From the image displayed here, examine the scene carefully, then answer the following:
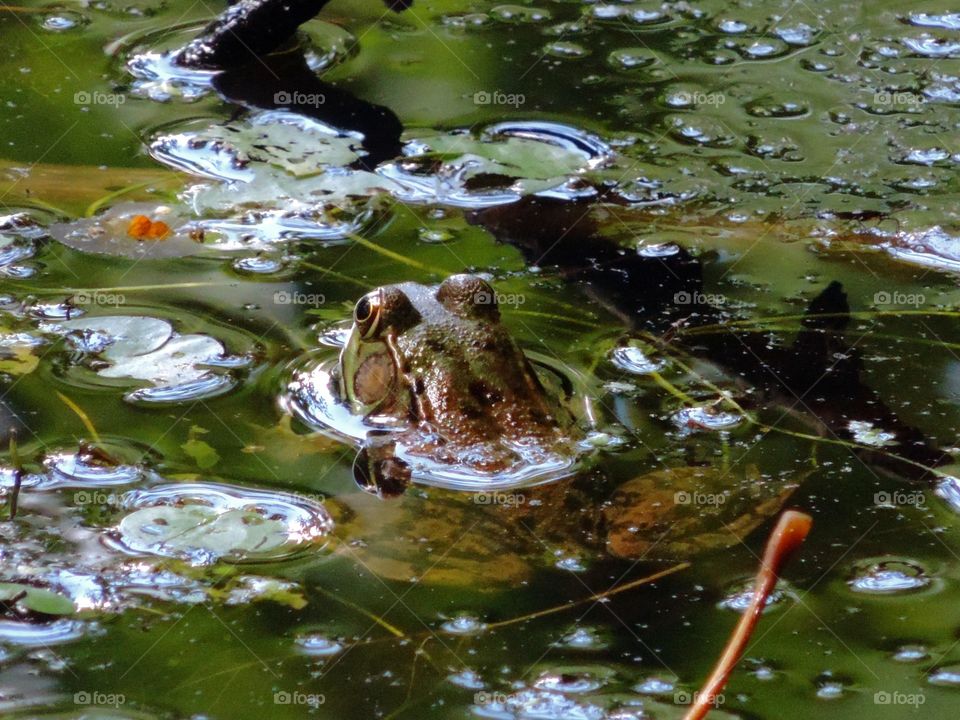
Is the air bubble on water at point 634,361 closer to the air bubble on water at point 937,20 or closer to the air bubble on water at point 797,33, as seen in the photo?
the air bubble on water at point 797,33

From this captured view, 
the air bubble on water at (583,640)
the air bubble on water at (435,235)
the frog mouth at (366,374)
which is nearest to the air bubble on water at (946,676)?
the air bubble on water at (583,640)

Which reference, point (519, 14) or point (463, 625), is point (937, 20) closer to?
point (519, 14)

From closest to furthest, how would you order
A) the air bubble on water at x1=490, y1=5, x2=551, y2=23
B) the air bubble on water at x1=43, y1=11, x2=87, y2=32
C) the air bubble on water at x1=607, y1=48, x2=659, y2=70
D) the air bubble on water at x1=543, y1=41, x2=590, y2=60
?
the air bubble on water at x1=607, y1=48, x2=659, y2=70
the air bubble on water at x1=543, y1=41, x2=590, y2=60
the air bubble on water at x1=43, y1=11, x2=87, y2=32
the air bubble on water at x1=490, y1=5, x2=551, y2=23

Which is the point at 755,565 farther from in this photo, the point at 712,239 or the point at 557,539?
the point at 712,239

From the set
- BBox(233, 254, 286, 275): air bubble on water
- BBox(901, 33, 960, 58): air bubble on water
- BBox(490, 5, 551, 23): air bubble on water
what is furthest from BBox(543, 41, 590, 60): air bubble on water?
BBox(233, 254, 286, 275): air bubble on water

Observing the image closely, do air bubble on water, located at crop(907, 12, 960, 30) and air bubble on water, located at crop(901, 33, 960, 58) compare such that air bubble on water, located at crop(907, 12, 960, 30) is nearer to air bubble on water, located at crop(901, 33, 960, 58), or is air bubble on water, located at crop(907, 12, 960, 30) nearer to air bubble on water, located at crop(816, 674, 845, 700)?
air bubble on water, located at crop(901, 33, 960, 58)

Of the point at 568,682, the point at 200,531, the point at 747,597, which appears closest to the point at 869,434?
the point at 747,597
